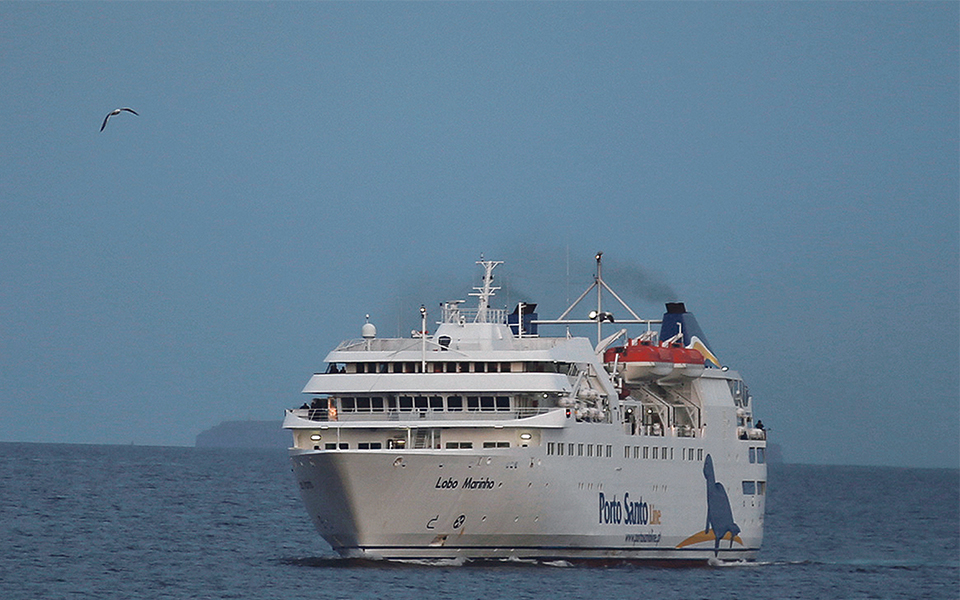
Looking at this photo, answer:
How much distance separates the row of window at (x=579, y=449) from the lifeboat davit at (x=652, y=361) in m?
6.09

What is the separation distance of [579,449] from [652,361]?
28.8ft

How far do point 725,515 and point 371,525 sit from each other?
1868 centimetres

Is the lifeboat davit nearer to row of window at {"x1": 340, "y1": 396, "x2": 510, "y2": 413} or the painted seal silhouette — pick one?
the painted seal silhouette

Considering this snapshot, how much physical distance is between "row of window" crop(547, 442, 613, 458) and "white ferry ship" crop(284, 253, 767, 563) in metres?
0.07

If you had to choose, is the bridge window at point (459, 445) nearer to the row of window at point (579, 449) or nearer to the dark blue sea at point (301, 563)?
the row of window at point (579, 449)

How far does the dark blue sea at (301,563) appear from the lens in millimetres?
52719

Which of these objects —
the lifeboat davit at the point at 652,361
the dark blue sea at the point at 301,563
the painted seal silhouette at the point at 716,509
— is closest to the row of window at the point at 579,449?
the dark blue sea at the point at 301,563

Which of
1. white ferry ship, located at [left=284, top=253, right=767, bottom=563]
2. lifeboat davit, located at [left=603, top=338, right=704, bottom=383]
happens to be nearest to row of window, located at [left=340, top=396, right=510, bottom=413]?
white ferry ship, located at [left=284, top=253, right=767, bottom=563]

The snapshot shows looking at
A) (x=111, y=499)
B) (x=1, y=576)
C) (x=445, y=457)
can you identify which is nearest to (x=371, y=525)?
(x=445, y=457)

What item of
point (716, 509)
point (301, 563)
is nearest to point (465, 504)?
point (301, 563)

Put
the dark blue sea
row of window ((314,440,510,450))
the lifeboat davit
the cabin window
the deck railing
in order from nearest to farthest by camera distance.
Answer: the dark blue sea
row of window ((314,440,510,450))
the cabin window
the deck railing
the lifeboat davit

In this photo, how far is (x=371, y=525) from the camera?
53.9 meters

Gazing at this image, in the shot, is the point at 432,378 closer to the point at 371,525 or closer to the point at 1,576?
the point at 371,525

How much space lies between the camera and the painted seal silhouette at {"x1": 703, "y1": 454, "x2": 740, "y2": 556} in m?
66.3
